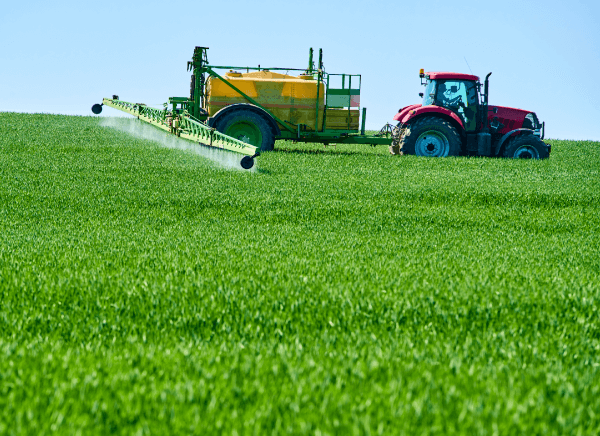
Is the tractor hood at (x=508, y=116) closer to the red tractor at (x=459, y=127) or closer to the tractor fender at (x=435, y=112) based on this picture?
the red tractor at (x=459, y=127)

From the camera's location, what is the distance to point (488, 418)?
2.87 m

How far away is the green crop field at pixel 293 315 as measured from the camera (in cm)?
290

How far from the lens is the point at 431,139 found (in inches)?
729

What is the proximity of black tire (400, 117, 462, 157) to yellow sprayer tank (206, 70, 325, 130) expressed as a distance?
2732 millimetres

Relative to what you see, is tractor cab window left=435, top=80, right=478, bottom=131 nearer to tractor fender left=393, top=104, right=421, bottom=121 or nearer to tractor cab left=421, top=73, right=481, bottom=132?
tractor cab left=421, top=73, right=481, bottom=132

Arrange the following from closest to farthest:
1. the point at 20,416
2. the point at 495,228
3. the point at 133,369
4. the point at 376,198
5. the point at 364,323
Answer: the point at 20,416
the point at 133,369
the point at 364,323
the point at 495,228
the point at 376,198

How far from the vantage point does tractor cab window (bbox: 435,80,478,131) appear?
18.1 meters

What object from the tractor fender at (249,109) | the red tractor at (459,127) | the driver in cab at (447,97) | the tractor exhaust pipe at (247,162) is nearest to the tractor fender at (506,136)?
the red tractor at (459,127)

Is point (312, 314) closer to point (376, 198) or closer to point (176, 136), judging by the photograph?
point (376, 198)

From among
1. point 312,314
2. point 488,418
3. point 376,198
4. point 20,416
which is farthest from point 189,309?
point 376,198

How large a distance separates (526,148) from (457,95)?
2861 mm

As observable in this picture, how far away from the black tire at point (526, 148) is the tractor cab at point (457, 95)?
133cm

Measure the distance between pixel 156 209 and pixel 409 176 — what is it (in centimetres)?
664

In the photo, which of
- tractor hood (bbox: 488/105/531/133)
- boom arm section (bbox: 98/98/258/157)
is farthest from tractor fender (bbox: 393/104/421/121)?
boom arm section (bbox: 98/98/258/157)
